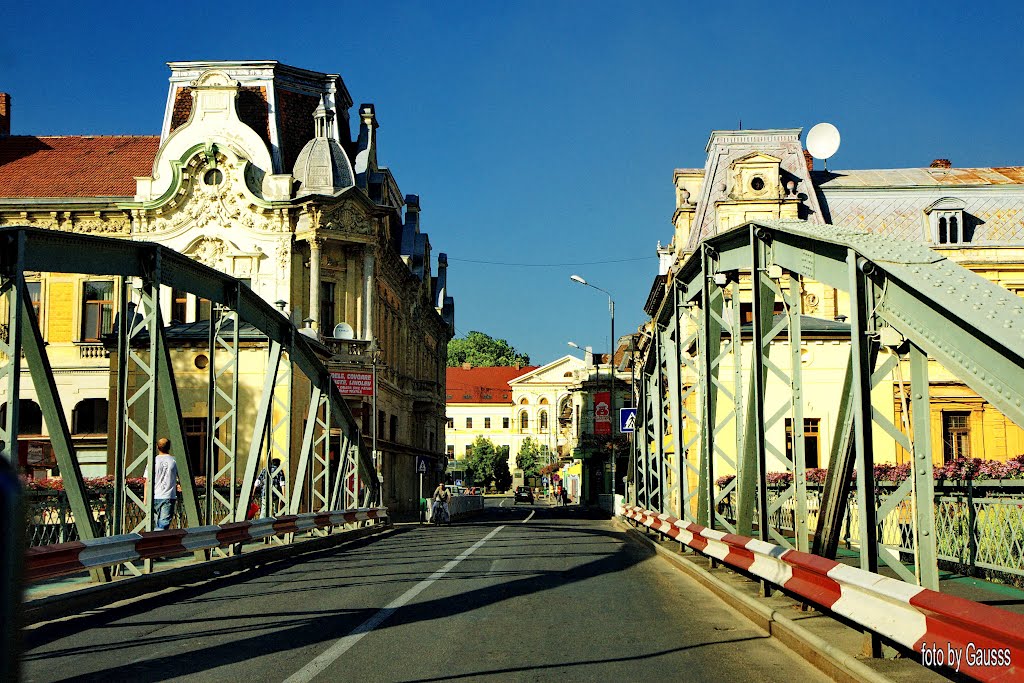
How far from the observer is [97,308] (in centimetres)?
4628

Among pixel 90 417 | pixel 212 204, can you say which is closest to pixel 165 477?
pixel 212 204

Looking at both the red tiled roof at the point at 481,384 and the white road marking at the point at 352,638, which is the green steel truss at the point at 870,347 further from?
the red tiled roof at the point at 481,384

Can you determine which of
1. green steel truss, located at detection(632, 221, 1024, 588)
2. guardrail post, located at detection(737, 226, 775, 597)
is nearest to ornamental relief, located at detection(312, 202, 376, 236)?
green steel truss, located at detection(632, 221, 1024, 588)

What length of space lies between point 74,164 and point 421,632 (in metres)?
46.8

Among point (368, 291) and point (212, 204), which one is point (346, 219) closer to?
point (368, 291)

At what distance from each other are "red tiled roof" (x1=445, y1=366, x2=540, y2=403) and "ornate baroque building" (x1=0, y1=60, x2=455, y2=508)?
8464 centimetres

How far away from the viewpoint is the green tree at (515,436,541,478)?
127 metres

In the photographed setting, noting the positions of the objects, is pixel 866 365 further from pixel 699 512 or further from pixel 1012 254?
pixel 1012 254

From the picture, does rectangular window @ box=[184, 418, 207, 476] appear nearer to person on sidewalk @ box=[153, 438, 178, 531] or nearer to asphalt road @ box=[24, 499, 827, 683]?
person on sidewalk @ box=[153, 438, 178, 531]

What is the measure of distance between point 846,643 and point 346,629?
4432 mm

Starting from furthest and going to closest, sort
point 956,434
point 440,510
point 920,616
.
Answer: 1. point 956,434
2. point 440,510
3. point 920,616

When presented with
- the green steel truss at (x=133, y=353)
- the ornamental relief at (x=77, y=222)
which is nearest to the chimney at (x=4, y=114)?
the ornamental relief at (x=77, y=222)

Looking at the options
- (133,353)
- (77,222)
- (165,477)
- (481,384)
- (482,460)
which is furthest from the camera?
(481,384)

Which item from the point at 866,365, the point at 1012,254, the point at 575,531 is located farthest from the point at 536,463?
the point at 866,365
